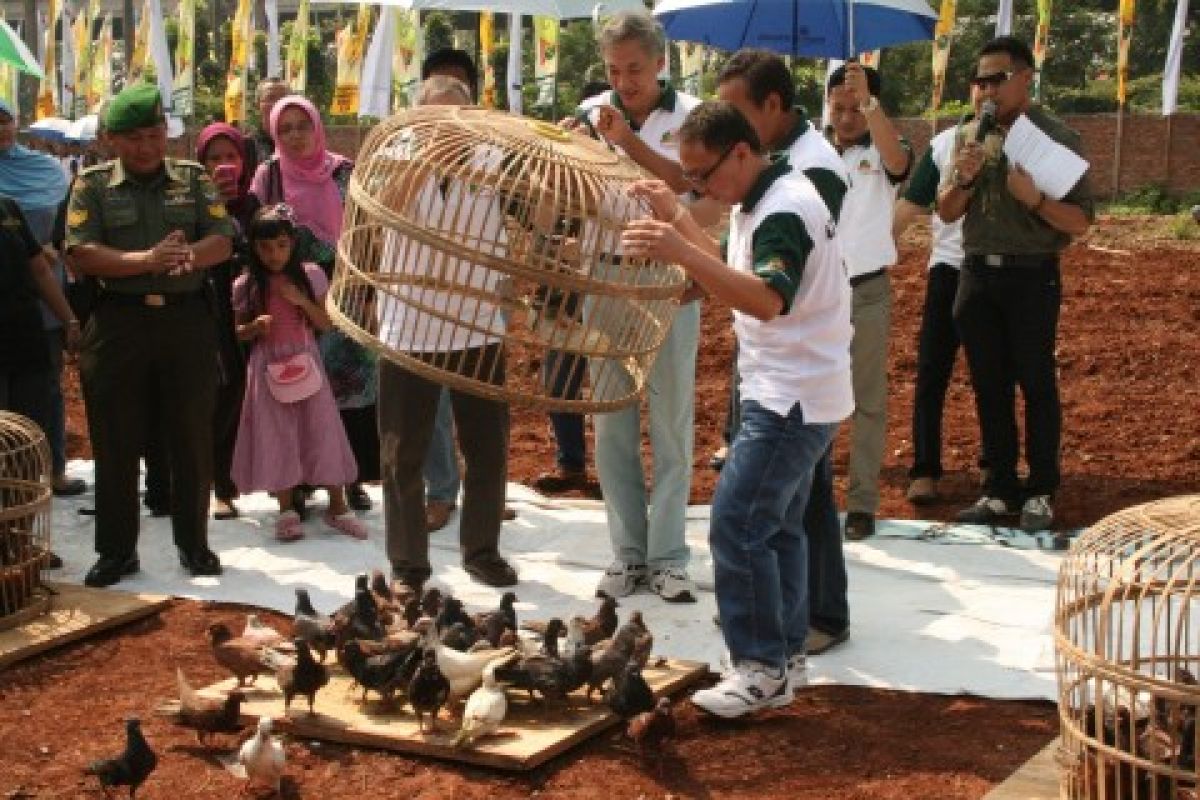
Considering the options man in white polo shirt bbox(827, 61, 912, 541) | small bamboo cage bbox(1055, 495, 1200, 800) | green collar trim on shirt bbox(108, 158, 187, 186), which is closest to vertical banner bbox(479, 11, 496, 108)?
man in white polo shirt bbox(827, 61, 912, 541)

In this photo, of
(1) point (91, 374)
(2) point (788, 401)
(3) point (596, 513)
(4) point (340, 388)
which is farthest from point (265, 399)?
(2) point (788, 401)

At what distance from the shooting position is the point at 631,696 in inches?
208

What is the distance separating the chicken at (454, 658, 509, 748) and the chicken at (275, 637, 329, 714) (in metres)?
0.48

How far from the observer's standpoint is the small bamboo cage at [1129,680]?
423 cm

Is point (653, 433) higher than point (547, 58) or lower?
lower

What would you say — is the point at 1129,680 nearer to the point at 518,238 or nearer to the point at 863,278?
the point at 518,238

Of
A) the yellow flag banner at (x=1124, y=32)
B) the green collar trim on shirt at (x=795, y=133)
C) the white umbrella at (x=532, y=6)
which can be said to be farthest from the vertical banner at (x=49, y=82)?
the green collar trim on shirt at (x=795, y=133)

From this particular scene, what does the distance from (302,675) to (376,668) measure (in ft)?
0.76

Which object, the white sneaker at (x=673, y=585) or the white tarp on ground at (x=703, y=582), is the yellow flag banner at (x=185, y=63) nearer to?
the white tarp on ground at (x=703, y=582)

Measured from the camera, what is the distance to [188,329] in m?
7.12

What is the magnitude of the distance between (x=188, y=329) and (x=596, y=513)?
7.44 ft

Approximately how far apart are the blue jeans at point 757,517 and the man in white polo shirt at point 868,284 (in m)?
2.23

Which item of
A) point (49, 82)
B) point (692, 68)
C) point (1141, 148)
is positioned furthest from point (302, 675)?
point (49, 82)

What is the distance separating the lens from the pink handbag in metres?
7.93
